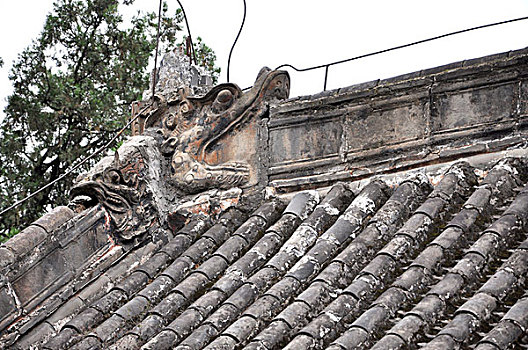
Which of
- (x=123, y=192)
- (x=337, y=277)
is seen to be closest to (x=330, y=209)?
(x=337, y=277)

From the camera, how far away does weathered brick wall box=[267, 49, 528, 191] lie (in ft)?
22.4

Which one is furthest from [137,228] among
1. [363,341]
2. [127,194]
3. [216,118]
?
[363,341]

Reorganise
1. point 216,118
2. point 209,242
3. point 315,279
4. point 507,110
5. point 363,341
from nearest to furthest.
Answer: point 363,341, point 315,279, point 507,110, point 209,242, point 216,118

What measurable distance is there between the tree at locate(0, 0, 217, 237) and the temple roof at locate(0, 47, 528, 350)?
29.5ft

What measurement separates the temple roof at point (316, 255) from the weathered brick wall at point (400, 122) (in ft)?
0.05

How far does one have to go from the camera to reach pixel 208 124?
311 inches

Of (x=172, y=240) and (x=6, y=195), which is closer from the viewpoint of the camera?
(x=172, y=240)

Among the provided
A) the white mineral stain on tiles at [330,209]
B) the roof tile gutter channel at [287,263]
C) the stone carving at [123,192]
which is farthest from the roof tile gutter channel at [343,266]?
the stone carving at [123,192]

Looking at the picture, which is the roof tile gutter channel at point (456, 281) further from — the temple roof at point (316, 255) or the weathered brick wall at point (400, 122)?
the weathered brick wall at point (400, 122)

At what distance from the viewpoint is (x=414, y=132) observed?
7145 millimetres

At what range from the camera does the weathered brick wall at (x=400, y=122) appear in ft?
22.4

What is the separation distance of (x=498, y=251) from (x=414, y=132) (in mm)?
1630

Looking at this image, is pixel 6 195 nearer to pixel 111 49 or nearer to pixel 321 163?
pixel 111 49

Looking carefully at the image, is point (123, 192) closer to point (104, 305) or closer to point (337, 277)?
point (104, 305)
